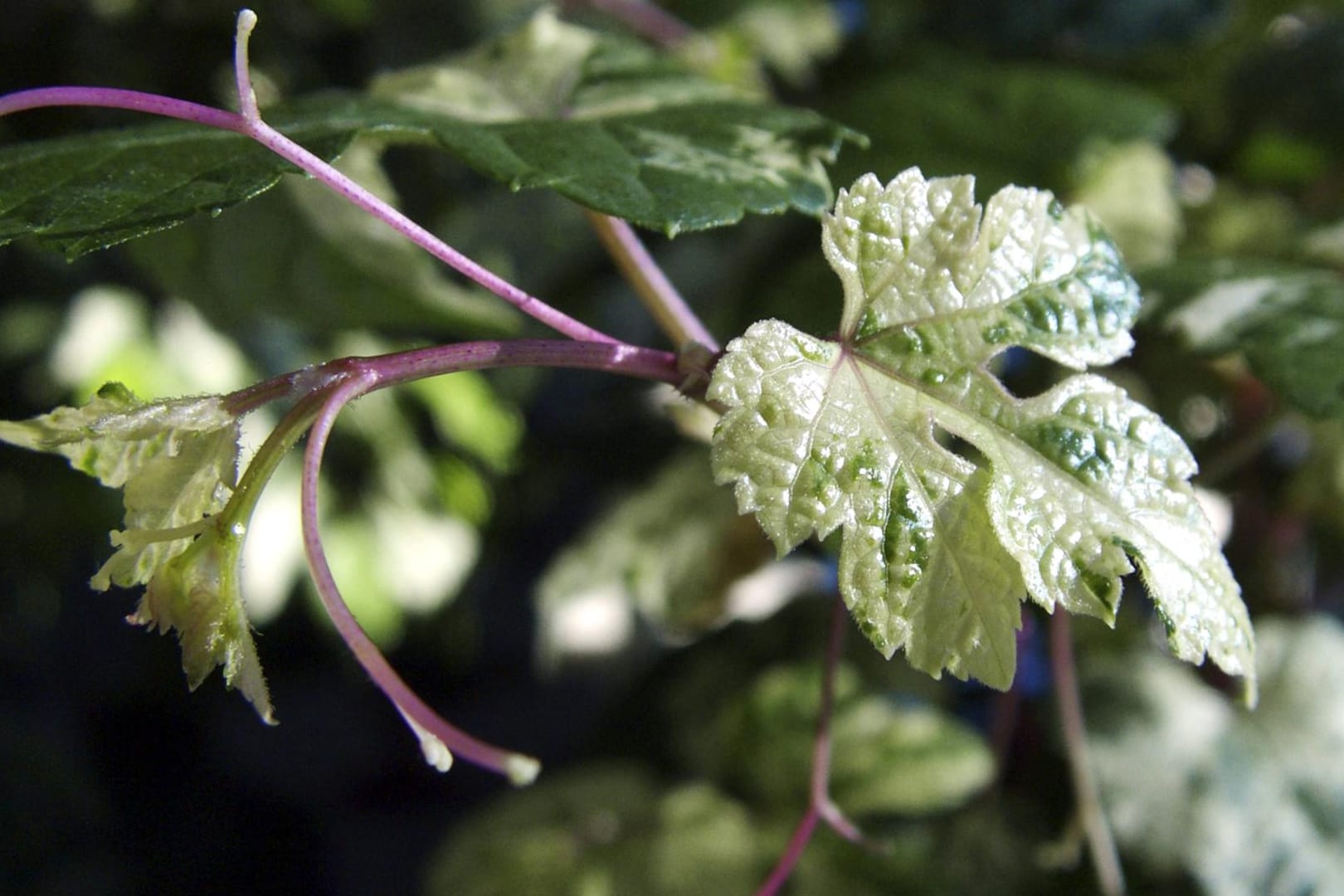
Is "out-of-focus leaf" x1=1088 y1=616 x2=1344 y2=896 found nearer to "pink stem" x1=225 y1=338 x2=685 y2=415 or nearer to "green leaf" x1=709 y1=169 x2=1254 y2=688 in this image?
"green leaf" x1=709 y1=169 x2=1254 y2=688

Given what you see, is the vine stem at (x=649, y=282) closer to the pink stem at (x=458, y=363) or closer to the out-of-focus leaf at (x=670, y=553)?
the pink stem at (x=458, y=363)

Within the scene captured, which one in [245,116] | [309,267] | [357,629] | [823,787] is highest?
[245,116]

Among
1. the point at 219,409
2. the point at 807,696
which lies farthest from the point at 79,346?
the point at 219,409

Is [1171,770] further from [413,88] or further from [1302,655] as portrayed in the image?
[413,88]

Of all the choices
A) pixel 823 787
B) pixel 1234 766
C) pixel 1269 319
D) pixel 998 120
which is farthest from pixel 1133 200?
pixel 823 787

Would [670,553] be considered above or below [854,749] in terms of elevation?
above

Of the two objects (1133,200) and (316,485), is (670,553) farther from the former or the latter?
(316,485)
